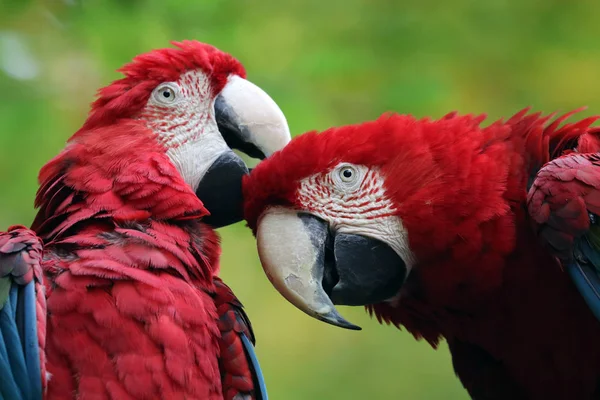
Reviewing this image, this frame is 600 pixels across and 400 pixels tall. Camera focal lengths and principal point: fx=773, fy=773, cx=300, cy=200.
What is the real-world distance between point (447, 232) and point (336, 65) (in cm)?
164

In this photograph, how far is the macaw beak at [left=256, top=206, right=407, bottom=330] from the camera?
5.57 ft

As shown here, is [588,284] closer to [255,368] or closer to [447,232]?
[447,232]

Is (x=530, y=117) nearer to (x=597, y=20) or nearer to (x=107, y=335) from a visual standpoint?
(x=107, y=335)

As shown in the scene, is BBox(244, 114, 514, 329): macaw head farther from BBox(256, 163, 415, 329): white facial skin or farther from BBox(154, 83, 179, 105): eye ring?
BBox(154, 83, 179, 105): eye ring

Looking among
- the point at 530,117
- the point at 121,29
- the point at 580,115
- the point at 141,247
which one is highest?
the point at 121,29

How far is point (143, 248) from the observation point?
5.30ft

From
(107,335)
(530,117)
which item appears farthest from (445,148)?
(107,335)

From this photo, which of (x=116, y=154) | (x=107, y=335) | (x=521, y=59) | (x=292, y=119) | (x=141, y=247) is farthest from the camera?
(x=521, y=59)

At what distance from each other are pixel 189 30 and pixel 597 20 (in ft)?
5.30

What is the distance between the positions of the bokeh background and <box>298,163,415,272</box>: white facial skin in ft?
3.91

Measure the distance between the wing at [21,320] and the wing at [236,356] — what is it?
39 cm

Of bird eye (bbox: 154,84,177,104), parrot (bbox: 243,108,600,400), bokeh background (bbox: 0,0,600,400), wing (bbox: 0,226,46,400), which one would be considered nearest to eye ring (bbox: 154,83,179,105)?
bird eye (bbox: 154,84,177,104)

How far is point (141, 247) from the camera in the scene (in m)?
1.62

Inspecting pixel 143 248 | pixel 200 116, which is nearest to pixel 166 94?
pixel 200 116
